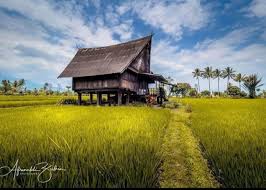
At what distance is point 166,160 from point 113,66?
1425cm

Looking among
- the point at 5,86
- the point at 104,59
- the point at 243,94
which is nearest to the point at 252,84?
the point at 243,94

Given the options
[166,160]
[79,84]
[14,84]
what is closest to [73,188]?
[166,160]

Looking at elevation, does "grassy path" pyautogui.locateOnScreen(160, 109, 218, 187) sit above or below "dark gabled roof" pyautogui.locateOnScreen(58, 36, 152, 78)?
below

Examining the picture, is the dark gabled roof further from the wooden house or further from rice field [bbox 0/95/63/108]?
rice field [bbox 0/95/63/108]

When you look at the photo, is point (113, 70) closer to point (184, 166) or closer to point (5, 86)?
point (184, 166)

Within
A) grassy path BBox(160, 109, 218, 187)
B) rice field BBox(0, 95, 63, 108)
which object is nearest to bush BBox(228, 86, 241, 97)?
rice field BBox(0, 95, 63, 108)

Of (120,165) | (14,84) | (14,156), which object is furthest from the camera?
(14,84)

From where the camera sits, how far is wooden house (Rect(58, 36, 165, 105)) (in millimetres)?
17516

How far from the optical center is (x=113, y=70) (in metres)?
16.5

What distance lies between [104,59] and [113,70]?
3576 millimetres

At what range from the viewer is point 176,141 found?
532 cm

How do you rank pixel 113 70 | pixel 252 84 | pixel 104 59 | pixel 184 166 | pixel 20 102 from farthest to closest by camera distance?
pixel 252 84 → pixel 20 102 → pixel 104 59 → pixel 113 70 → pixel 184 166

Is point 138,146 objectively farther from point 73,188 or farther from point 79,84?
point 79,84

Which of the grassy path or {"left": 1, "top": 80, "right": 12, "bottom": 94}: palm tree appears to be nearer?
the grassy path
